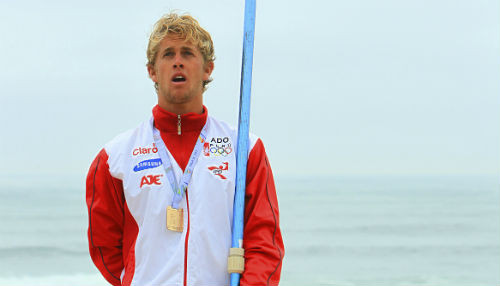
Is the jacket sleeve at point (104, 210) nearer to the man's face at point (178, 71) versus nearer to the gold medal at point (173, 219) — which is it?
the gold medal at point (173, 219)

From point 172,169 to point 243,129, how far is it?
0.42m

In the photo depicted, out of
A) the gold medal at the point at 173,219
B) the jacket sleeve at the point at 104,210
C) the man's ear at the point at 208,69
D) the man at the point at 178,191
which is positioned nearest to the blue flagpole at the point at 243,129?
the man at the point at 178,191

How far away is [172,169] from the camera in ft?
10.7

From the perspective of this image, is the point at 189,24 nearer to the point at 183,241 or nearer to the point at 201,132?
the point at 201,132

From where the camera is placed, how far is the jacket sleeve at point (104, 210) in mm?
3354

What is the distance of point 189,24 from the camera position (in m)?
3.36

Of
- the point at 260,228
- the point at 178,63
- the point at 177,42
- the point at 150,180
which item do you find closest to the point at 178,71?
the point at 178,63

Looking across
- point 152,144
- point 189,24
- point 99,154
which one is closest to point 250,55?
point 189,24

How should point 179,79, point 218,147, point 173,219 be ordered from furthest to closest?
point 218,147
point 179,79
point 173,219

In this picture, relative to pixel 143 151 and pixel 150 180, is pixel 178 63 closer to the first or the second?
pixel 143 151

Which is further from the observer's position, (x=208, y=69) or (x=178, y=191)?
(x=208, y=69)

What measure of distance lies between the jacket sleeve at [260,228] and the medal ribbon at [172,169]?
0.89 ft

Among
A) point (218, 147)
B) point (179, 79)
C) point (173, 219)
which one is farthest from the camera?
point (218, 147)

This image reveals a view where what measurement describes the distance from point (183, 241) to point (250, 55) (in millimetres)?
1067
